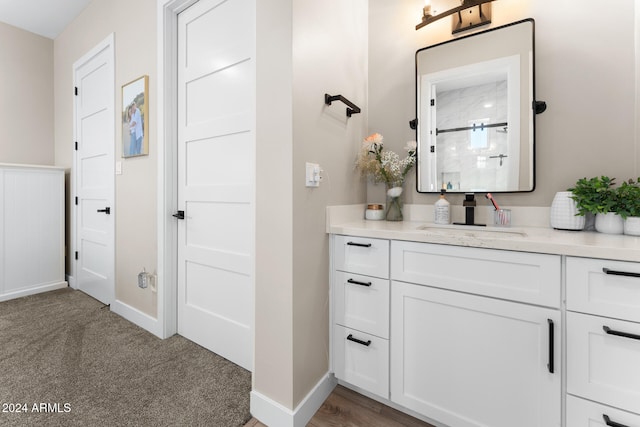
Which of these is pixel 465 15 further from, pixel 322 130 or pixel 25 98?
pixel 25 98

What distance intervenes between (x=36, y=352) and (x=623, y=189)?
3255mm

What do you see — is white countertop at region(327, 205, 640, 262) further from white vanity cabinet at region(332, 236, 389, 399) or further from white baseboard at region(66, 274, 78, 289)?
white baseboard at region(66, 274, 78, 289)

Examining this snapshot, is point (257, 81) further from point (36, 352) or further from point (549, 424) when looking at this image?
point (36, 352)

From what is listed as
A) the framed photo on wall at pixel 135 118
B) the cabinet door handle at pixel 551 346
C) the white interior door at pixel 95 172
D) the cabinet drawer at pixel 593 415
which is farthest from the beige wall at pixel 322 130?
the white interior door at pixel 95 172

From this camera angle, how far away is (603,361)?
88cm

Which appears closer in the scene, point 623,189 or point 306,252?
point 623,189

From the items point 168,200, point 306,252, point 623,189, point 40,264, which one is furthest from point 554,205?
point 40,264

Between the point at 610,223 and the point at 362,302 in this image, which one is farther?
the point at 362,302

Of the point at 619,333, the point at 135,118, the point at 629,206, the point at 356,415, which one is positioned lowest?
the point at 356,415

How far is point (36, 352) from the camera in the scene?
5.90ft

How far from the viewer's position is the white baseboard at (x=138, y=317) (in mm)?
2021

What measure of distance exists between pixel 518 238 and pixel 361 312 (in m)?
0.73

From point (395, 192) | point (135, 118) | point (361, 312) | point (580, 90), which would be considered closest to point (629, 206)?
point (580, 90)

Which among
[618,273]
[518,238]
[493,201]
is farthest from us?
[493,201]
